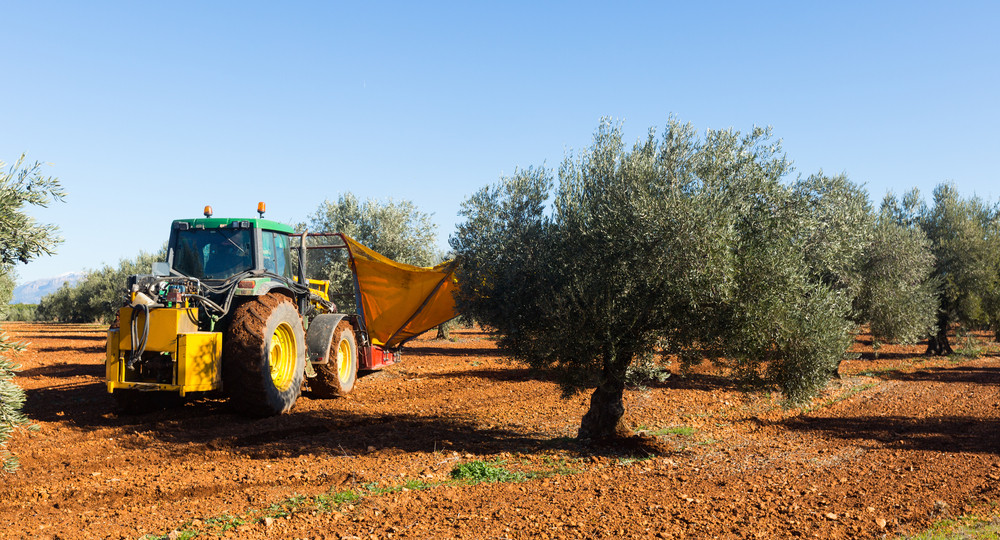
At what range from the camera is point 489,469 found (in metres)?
8.02

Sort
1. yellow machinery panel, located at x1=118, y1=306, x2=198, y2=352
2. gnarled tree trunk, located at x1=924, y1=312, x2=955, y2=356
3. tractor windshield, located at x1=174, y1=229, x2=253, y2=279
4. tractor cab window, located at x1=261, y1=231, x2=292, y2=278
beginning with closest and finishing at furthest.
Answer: yellow machinery panel, located at x1=118, y1=306, x2=198, y2=352 < tractor windshield, located at x1=174, y1=229, x2=253, y2=279 < tractor cab window, located at x1=261, y1=231, x2=292, y2=278 < gnarled tree trunk, located at x1=924, y1=312, x2=955, y2=356

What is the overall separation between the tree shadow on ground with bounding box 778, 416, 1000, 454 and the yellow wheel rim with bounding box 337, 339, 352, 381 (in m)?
9.11

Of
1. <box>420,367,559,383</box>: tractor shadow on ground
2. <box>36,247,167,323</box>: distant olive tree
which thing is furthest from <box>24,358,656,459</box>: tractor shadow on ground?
<box>36,247,167,323</box>: distant olive tree

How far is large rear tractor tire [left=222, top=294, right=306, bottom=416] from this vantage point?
9703 millimetres

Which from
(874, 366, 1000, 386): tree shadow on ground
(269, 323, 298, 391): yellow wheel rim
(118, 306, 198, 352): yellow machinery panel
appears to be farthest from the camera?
(874, 366, 1000, 386): tree shadow on ground

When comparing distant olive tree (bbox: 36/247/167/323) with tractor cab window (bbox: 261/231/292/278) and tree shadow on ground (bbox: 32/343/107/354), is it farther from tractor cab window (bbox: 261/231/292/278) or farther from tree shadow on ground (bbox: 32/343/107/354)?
tractor cab window (bbox: 261/231/292/278)

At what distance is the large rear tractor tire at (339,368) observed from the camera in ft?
41.4

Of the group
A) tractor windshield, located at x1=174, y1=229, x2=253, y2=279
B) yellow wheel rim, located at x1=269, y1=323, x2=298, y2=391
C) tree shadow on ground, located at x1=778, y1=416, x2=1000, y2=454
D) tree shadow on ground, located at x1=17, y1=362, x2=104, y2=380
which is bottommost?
tree shadow on ground, located at x1=778, y1=416, x2=1000, y2=454

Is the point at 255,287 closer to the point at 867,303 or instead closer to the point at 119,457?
the point at 119,457

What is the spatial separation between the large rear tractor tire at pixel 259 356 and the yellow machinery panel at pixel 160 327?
28.1 inches

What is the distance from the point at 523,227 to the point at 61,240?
614 centimetres

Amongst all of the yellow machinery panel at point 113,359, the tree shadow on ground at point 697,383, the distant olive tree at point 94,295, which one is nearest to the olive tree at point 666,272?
the yellow machinery panel at point 113,359

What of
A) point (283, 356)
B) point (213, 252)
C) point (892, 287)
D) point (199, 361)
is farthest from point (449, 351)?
point (199, 361)

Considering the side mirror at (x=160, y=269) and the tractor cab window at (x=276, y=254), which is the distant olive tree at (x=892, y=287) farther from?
the side mirror at (x=160, y=269)
